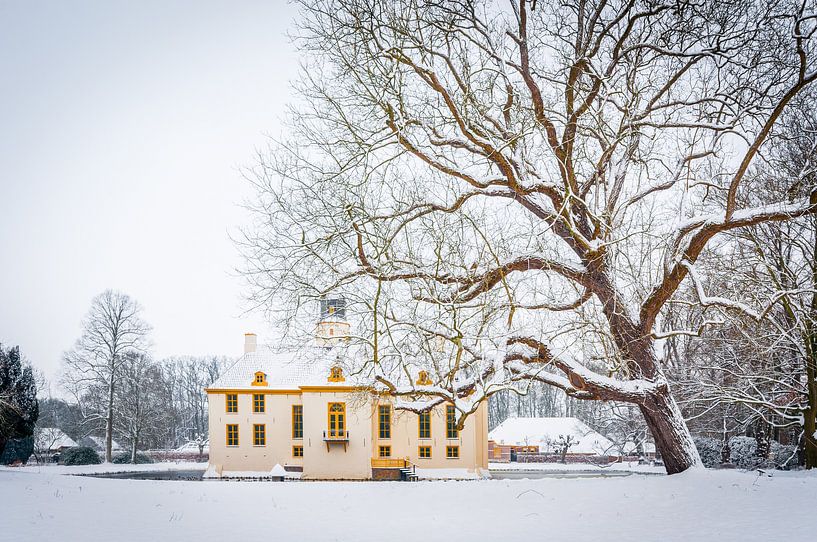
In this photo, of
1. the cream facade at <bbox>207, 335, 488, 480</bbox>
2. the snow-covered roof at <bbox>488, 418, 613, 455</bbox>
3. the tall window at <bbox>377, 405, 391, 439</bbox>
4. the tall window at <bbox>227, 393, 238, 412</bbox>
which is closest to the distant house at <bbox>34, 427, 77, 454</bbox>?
the tall window at <bbox>227, 393, 238, 412</bbox>

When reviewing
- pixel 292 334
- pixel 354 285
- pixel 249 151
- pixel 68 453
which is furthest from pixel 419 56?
pixel 68 453

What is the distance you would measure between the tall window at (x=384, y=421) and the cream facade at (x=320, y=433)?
0.05 m

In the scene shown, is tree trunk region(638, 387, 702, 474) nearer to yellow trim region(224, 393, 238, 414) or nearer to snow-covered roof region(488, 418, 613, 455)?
yellow trim region(224, 393, 238, 414)

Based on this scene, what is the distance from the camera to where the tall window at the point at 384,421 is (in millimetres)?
28422

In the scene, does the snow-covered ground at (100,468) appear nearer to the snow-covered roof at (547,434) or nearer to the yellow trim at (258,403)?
the yellow trim at (258,403)

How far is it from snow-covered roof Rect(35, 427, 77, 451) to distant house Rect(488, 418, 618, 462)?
99.1 ft

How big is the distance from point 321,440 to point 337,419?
3.77ft

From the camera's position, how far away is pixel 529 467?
36688 millimetres

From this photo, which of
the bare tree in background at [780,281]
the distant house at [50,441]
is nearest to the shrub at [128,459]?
the distant house at [50,441]

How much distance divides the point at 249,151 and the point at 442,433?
69.7 ft

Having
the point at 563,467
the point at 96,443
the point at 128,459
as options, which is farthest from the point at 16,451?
the point at 563,467

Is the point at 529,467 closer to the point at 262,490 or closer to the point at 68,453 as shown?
the point at 68,453

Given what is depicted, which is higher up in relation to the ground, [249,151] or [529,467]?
[249,151]

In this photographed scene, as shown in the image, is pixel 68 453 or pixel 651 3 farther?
pixel 68 453
